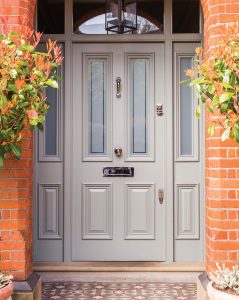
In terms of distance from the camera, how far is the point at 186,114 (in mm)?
5496

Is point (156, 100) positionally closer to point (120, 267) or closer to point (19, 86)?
point (120, 267)

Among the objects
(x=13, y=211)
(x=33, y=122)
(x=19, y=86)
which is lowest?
(x=13, y=211)

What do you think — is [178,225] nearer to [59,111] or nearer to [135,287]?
[135,287]

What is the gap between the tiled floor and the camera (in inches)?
191

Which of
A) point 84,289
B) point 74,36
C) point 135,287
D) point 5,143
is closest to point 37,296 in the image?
point 84,289

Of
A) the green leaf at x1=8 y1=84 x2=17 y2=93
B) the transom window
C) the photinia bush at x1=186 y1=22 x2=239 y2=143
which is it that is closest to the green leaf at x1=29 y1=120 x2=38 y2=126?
the green leaf at x1=8 y1=84 x2=17 y2=93

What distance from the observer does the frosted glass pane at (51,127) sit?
549 cm


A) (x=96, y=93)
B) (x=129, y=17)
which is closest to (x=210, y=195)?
(x=96, y=93)

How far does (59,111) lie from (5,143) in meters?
1.70

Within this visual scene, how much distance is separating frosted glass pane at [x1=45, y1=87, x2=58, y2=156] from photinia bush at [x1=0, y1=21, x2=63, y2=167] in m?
1.55

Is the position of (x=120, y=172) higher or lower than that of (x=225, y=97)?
lower

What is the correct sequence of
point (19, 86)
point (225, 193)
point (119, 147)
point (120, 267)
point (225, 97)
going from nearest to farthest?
1. point (225, 97)
2. point (19, 86)
3. point (225, 193)
4. point (120, 267)
5. point (119, 147)

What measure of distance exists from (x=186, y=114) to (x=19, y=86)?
2280mm

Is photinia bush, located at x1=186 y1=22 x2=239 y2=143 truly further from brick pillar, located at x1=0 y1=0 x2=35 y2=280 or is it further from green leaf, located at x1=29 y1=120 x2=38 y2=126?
brick pillar, located at x1=0 y1=0 x2=35 y2=280
